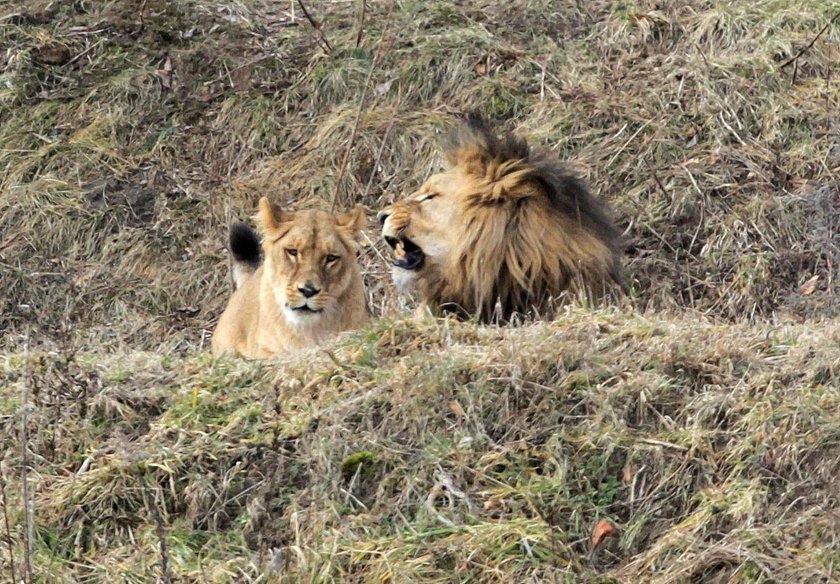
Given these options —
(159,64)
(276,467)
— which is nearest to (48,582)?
(276,467)

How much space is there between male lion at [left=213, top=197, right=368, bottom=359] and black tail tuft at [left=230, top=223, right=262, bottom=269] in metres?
0.85

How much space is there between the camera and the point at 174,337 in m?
9.20

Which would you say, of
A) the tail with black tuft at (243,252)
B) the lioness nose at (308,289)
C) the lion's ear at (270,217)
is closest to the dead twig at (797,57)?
the tail with black tuft at (243,252)

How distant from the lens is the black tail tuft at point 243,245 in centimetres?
853

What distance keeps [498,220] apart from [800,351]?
164 cm

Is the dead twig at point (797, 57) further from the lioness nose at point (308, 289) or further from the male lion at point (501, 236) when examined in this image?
the lioness nose at point (308, 289)

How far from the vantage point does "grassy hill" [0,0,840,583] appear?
→ 5.23 m

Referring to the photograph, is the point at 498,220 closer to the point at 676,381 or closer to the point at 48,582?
the point at 676,381

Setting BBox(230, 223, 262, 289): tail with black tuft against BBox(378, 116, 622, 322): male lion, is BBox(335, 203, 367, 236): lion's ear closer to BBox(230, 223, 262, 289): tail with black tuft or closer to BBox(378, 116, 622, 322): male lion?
BBox(378, 116, 622, 322): male lion

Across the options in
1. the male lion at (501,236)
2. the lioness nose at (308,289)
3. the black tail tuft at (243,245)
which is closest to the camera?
the male lion at (501,236)

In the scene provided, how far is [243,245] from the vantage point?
8.58 m

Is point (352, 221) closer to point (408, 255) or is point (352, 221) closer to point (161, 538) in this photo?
point (408, 255)

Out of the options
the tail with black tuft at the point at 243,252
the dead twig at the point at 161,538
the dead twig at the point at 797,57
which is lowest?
the tail with black tuft at the point at 243,252

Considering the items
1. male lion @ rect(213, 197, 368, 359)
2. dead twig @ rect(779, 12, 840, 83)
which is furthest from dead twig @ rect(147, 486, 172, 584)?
dead twig @ rect(779, 12, 840, 83)
